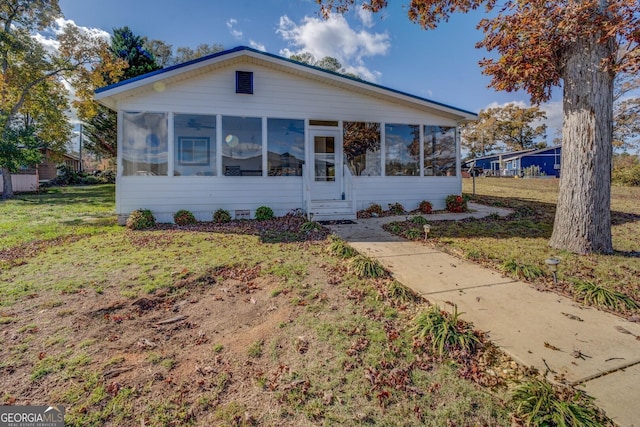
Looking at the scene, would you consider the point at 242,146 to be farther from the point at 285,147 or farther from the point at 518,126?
the point at 518,126

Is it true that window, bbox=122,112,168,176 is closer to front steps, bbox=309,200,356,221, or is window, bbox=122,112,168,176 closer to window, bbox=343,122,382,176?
front steps, bbox=309,200,356,221

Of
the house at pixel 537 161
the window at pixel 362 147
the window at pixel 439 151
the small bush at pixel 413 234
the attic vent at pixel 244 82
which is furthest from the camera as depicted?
the house at pixel 537 161

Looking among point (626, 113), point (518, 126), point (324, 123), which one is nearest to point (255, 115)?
point (324, 123)

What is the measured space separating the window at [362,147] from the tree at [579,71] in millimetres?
4765

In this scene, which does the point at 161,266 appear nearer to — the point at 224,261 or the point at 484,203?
the point at 224,261

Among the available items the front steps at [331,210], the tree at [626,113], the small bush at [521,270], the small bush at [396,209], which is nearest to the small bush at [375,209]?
the small bush at [396,209]

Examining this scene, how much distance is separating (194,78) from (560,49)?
849 cm

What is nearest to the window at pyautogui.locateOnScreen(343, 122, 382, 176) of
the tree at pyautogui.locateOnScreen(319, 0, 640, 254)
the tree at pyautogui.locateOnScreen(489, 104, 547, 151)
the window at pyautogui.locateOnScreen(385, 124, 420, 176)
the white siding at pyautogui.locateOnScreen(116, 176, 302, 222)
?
the window at pyautogui.locateOnScreen(385, 124, 420, 176)

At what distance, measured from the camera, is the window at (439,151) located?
1097cm

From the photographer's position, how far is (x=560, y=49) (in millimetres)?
5754

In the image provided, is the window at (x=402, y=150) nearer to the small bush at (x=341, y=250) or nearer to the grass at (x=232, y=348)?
the small bush at (x=341, y=250)

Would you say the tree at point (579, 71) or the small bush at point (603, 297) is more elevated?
the tree at point (579, 71)

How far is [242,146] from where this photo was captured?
9.36 meters

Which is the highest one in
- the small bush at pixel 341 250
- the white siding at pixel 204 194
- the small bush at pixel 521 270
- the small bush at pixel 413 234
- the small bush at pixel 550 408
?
the white siding at pixel 204 194
